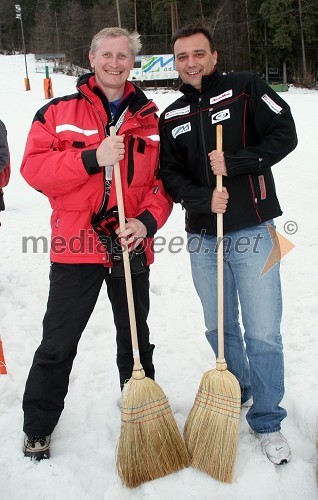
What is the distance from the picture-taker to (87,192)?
2301mm

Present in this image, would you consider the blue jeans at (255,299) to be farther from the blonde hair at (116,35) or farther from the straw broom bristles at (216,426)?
the blonde hair at (116,35)

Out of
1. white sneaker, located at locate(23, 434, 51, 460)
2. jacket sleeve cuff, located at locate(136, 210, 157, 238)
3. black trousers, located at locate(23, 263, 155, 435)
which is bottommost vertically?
white sneaker, located at locate(23, 434, 51, 460)

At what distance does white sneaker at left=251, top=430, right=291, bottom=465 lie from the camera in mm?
2352

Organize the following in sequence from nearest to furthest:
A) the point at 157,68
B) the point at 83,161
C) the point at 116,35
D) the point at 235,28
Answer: the point at 83,161, the point at 116,35, the point at 157,68, the point at 235,28

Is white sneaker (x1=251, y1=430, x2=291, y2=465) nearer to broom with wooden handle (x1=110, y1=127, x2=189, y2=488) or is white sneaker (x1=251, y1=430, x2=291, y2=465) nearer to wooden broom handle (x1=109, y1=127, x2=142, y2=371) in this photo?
broom with wooden handle (x1=110, y1=127, x2=189, y2=488)

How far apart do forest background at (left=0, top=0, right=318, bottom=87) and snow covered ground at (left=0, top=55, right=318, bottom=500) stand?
23.4m

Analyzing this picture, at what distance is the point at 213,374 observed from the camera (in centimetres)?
239

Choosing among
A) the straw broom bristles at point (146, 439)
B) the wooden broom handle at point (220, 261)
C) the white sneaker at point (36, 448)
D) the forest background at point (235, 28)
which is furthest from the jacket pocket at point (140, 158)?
the forest background at point (235, 28)

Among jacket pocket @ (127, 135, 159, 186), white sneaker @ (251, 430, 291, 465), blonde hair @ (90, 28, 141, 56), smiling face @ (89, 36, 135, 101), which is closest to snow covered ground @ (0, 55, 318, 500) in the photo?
white sneaker @ (251, 430, 291, 465)

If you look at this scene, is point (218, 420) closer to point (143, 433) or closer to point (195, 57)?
point (143, 433)

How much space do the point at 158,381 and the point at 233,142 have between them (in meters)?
1.69

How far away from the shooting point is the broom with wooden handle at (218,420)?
7.48 ft

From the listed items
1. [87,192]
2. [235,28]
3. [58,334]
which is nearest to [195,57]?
[87,192]

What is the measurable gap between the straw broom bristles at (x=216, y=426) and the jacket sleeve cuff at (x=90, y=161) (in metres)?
1.21
